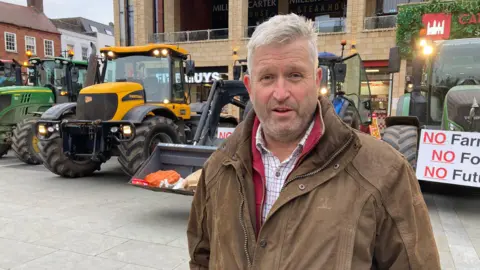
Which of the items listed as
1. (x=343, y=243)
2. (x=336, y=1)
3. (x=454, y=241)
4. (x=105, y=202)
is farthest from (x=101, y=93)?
(x=336, y=1)

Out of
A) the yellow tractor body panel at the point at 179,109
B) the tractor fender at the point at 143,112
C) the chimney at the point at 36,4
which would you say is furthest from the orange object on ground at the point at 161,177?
the chimney at the point at 36,4

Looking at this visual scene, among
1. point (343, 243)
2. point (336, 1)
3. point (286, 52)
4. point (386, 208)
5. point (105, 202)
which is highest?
point (336, 1)

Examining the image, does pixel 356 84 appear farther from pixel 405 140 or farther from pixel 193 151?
pixel 193 151

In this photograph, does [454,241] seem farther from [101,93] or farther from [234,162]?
[101,93]

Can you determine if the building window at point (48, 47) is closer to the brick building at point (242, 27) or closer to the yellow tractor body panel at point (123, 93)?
the brick building at point (242, 27)

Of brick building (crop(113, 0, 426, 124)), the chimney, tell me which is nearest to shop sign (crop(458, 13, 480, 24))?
brick building (crop(113, 0, 426, 124))

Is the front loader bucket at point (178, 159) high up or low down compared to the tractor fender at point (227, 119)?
down

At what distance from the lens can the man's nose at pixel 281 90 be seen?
4.77 ft

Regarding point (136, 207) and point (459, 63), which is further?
point (459, 63)

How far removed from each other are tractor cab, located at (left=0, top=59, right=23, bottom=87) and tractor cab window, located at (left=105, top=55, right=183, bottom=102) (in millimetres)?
5411

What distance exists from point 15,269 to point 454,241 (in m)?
4.70

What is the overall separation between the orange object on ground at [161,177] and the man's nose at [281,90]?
3833 mm

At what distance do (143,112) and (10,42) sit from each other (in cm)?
3126

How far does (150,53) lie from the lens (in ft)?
26.2
